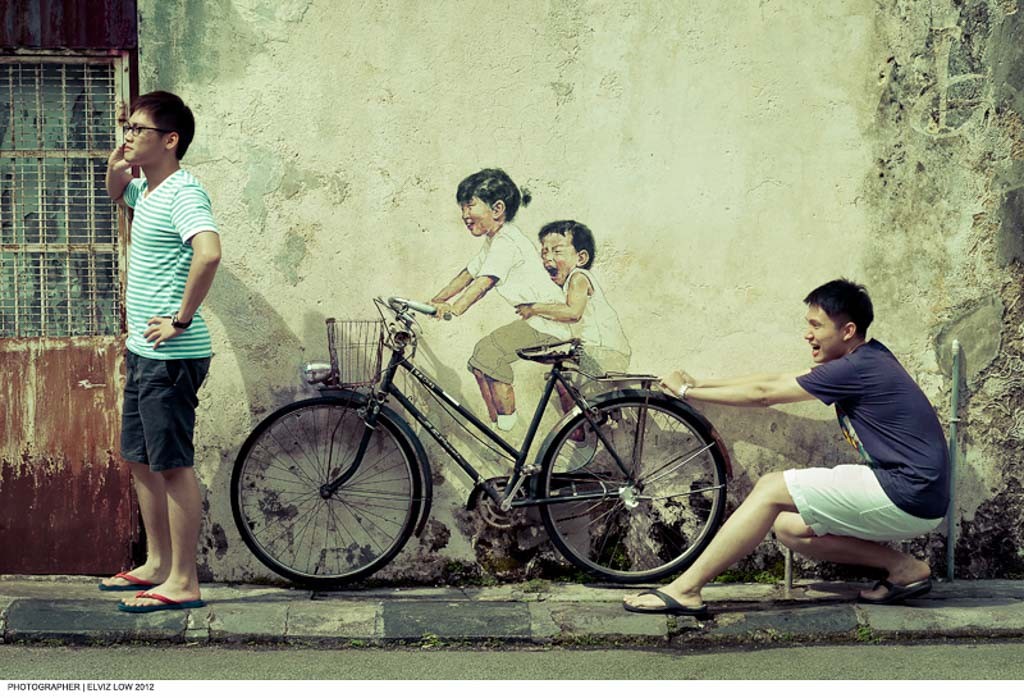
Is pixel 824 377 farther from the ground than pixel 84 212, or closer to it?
closer to it

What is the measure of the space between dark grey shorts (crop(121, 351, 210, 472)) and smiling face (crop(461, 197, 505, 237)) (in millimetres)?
1461

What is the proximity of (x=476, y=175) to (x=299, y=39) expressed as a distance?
1.08 meters

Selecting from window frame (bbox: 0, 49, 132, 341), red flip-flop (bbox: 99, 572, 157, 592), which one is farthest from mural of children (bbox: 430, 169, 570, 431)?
red flip-flop (bbox: 99, 572, 157, 592)

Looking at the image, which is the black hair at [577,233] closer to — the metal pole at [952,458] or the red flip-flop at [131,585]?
the metal pole at [952,458]

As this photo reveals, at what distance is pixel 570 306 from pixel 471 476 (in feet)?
3.19

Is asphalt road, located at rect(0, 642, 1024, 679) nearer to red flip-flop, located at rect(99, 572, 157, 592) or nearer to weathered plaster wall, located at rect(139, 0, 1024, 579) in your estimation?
red flip-flop, located at rect(99, 572, 157, 592)

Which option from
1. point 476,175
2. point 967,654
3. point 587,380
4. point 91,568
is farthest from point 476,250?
point 967,654

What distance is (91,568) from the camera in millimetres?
6754

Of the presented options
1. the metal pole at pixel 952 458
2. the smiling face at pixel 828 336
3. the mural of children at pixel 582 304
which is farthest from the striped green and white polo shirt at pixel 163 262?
the metal pole at pixel 952 458

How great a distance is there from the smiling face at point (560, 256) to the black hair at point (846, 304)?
4.04 ft

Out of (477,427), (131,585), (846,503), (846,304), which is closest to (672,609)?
(846,503)

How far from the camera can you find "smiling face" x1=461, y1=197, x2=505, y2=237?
6730mm

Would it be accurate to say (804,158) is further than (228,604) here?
Yes

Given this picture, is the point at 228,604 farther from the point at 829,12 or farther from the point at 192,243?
the point at 829,12
